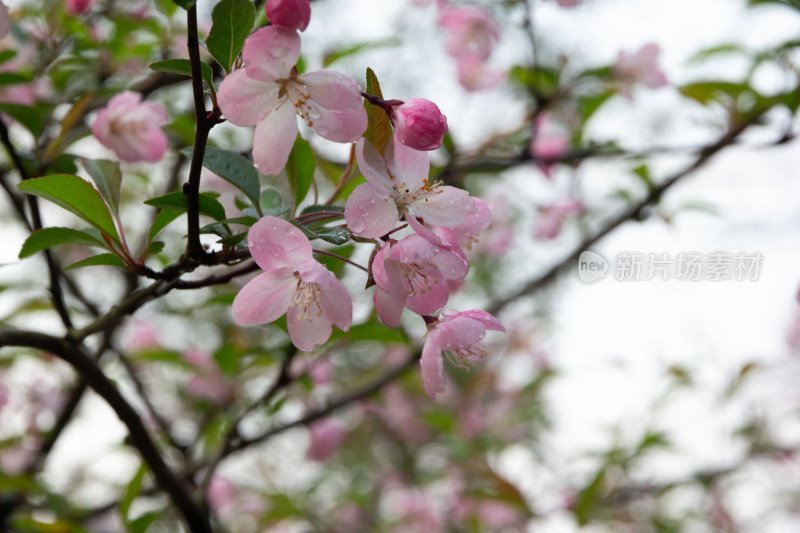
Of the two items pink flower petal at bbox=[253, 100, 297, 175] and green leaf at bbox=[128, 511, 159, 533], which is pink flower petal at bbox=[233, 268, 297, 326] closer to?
pink flower petal at bbox=[253, 100, 297, 175]

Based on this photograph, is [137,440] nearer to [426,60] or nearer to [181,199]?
[181,199]

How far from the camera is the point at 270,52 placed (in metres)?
0.48

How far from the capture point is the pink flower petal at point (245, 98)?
0.48 meters

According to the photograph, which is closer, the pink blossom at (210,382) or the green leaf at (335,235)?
the green leaf at (335,235)

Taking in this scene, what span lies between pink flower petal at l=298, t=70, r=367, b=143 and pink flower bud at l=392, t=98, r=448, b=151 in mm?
31

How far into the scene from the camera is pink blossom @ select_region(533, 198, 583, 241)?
1.91 meters

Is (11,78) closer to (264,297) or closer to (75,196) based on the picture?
(75,196)

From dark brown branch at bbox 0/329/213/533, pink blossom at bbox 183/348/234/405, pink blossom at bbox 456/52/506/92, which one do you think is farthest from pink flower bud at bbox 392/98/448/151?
pink blossom at bbox 456/52/506/92

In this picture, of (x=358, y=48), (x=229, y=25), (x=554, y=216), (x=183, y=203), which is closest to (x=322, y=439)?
(x=554, y=216)

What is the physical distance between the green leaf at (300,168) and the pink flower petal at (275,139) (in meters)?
0.12

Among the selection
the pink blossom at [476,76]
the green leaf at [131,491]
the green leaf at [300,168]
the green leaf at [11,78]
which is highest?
the green leaf at [11,78]

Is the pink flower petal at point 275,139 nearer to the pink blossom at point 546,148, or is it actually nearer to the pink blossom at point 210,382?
the pink blossom at point 546,148

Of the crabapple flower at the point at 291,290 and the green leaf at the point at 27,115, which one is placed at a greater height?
the green leaf at the point at 27,115

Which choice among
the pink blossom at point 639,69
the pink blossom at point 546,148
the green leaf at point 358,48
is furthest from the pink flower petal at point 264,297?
the pink blossom at point 639,69
